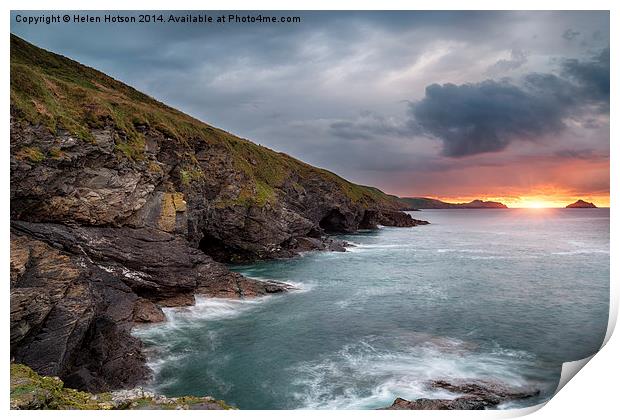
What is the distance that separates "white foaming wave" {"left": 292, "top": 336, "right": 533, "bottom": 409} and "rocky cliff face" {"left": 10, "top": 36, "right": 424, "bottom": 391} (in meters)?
5.00

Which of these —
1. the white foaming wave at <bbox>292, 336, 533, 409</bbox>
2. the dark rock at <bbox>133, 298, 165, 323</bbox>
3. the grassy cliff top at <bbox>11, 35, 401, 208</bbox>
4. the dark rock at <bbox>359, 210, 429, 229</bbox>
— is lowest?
the white foaming wave at <bbox>292, 336, 533, 409</bbox>

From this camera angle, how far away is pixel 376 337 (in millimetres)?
14133

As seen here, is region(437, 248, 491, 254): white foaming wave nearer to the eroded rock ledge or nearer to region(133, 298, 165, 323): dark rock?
the eroded rock ledge

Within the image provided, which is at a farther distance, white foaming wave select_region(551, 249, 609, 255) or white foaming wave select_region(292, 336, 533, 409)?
white foaming wave select_region(551, 249, 609, 255)

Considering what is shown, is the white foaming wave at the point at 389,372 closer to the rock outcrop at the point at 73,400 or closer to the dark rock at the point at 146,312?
the rock outcrop at the point at 73,400

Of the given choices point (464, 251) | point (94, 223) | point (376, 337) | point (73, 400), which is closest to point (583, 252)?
point (464, 251)

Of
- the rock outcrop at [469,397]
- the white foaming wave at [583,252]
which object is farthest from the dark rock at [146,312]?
the white foaming wave at [583,252]

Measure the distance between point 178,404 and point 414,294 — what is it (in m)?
15.8

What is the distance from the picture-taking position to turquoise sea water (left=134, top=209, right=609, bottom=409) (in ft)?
34.5

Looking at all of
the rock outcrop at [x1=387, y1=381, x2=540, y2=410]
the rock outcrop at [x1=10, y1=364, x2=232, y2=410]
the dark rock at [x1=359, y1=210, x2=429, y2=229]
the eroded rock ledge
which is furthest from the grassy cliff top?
the dark rock at [x1=359, y1=210, x2=429, y2=229]

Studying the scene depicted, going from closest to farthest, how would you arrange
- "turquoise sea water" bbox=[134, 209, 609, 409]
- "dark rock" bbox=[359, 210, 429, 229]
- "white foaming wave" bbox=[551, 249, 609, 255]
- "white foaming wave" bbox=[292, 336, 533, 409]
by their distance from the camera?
"white foaming wave" bbox=[292, 336, 533, 409] < "turquoise sea water" bbox=[134, 209, 609, 409] < "white foaming wave" bbox=[551, 249, 609, 255] < "dark rock" bbox=[359, 210, 429, 229]

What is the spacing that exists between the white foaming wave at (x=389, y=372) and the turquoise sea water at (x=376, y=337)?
0.03 m
